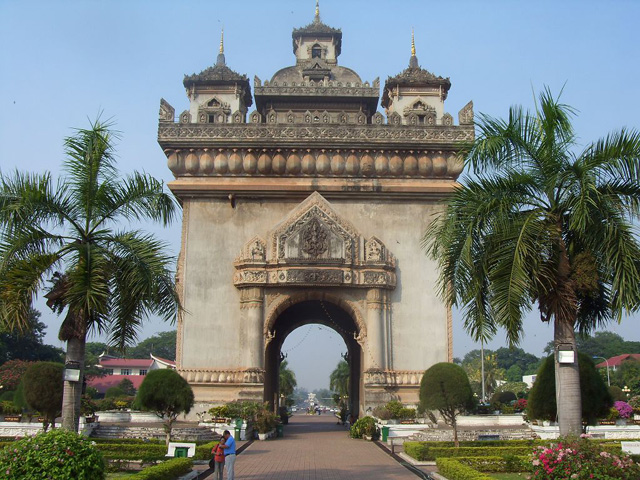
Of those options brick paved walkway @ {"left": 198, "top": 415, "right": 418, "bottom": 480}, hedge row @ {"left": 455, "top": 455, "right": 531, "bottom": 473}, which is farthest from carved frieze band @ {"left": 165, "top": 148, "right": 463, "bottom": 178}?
hedge row @ {"left": 455, "top": 455, "right": 531, "bottom": 473}

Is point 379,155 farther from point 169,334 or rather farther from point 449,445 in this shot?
point 169,334

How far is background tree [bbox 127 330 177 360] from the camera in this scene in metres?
105

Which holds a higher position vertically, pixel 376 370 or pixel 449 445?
pixel 376 370

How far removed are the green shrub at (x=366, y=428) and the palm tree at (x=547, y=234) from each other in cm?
1079

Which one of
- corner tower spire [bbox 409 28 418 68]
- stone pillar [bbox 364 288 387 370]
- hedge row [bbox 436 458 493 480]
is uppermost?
corner tower spire [bbox 409 28 418 68]

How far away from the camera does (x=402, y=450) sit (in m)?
19.6

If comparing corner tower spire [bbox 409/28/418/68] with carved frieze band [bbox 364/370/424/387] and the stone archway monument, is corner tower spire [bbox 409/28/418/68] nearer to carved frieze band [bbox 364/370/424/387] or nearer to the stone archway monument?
the stone archway monument

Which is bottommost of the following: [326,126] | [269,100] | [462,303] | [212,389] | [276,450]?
[276,450]

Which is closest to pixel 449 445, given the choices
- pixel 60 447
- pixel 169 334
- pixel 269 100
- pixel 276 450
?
pixel 276 450

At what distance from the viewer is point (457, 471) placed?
12.5m

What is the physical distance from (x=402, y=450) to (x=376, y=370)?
5441mm

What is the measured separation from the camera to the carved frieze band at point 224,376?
24734mm

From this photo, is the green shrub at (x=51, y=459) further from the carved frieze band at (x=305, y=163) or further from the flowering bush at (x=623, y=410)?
the flowering bush at (x=623, y=410)

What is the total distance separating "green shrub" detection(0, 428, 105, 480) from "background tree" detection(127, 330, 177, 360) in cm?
9686
